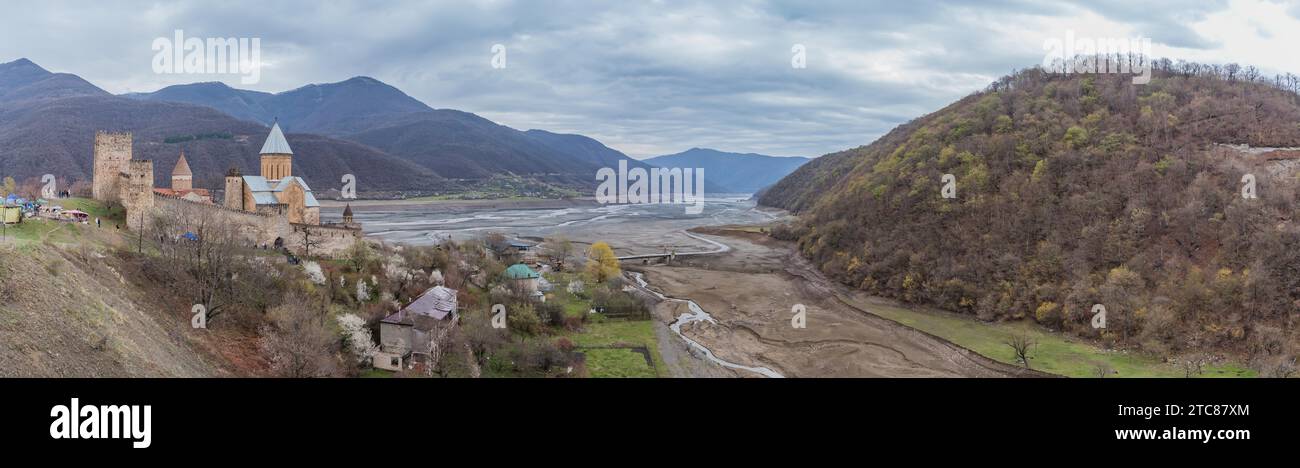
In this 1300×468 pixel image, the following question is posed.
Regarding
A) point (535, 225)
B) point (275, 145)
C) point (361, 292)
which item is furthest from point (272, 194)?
point (535, 225)

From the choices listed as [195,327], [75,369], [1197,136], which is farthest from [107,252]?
[1197,136]

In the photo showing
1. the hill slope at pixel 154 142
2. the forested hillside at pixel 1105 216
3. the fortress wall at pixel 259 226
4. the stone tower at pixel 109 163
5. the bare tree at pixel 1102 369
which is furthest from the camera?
the hill slope at pixel 154 142

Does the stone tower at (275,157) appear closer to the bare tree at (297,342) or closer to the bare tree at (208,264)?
the bare tree at (208,264)

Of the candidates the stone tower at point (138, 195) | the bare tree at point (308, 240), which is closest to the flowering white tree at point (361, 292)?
the bare tree at point (308, 240)

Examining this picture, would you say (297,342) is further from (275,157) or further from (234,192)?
(275,157)

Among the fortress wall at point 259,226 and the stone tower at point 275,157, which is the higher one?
the stone tower at point 275,157

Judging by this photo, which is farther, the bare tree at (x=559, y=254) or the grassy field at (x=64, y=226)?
the bare tree at (x=559, y=254)
